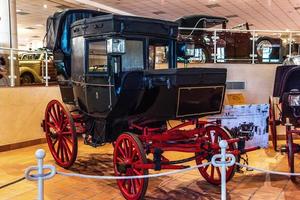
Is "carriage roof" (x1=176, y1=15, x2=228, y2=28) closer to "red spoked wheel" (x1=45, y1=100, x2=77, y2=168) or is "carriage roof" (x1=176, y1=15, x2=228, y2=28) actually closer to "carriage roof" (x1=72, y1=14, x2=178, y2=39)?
"carriage roof" (x1=72, y1=14, x2=178, y2=39)

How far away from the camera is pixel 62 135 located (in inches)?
220

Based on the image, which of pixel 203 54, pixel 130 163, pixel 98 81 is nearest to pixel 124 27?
pixel 98 81

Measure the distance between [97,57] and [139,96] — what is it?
0.77 m

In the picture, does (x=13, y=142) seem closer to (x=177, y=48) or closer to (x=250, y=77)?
(x=177, y=48)

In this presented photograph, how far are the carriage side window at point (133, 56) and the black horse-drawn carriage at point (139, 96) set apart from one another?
1cm

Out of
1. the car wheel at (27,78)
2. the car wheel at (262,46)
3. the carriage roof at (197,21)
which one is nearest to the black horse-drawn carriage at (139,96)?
the carriage roof at (197,21)

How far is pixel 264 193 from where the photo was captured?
432 cm

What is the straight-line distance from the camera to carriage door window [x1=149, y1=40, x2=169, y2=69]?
4.76 meters

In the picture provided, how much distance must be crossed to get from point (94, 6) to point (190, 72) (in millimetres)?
11074

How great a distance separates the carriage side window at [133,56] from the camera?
446 centimetres

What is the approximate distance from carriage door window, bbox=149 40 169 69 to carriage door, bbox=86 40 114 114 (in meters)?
0.64

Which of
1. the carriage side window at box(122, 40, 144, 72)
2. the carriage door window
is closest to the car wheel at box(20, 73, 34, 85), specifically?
the carriage door window

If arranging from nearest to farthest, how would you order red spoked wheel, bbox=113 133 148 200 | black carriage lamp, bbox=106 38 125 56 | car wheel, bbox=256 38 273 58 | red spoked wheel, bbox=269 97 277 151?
red spoked wheel, bbox=113 133 148 200
black carriage lamp, bbox=106 38 125 56
red spoked wheel, bbox=269 97 277 151
car wheel, bbox=256 38 273 58

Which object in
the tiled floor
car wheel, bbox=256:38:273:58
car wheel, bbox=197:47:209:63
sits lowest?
the tiled floor
